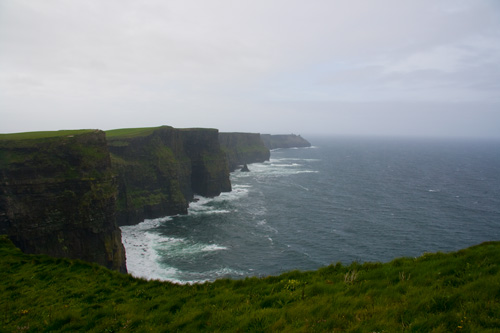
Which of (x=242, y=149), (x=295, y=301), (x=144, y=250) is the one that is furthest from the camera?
(x=242, y=149)

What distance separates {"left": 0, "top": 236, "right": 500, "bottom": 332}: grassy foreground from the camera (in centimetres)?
841

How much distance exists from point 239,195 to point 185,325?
236ft

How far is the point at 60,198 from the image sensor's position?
3628 centimetres

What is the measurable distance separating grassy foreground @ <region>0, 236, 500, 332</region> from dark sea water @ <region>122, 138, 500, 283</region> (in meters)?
23.6

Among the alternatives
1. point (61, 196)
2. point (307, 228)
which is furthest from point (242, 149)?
point (61, 196)

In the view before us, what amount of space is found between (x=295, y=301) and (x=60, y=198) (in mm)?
35440

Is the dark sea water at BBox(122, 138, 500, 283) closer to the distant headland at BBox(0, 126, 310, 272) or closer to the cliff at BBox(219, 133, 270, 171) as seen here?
the distant headland at BBox(0, 126, 310, 272)

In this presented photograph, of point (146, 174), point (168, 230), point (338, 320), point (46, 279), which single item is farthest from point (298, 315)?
point (146, 174)

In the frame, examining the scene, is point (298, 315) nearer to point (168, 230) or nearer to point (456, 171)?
point (168, 230)

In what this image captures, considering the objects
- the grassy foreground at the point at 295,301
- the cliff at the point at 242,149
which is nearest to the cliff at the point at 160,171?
the cliff at the point at 242,149

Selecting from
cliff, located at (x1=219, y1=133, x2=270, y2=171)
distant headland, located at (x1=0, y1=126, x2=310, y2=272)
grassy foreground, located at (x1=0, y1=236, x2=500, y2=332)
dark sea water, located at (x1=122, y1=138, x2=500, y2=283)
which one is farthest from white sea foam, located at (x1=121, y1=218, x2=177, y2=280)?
cliff, located at (x1=219, y1=133, x2=270, y2=171)

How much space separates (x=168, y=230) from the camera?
56062mm

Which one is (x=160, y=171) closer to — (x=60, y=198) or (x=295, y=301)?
(x=60, y=198)

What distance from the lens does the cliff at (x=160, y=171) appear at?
61.0 meters
